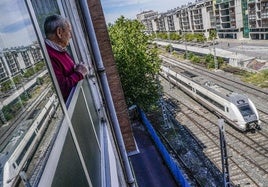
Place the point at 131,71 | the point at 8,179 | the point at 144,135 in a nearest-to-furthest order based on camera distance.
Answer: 1. the point at 8,179
2. the point at 144,135
3. the point at 131,71

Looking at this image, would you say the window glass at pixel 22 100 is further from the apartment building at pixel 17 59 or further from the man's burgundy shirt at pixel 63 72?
the man's burgundy shirt at pixel 63 72

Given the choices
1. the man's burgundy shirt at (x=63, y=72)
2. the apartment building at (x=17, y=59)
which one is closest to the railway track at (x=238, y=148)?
the man's burgundy shirt at (x=63, y=72)

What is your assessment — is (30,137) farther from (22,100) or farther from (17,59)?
(17,59)

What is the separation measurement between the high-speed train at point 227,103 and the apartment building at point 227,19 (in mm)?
25822

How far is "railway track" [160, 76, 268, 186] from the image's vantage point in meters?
12.2

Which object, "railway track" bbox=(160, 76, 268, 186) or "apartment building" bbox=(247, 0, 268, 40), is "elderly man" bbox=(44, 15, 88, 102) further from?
"apartment building" bbox=(247, 0, 268, 40)

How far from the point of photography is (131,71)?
19.0 meters

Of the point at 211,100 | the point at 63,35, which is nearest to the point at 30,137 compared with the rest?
the point at 63,35

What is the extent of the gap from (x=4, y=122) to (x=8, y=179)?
0.19 metres

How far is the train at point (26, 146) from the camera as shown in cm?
92

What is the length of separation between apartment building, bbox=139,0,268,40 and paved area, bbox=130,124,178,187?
1393 inches

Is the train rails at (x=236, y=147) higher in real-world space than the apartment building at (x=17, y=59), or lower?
lower

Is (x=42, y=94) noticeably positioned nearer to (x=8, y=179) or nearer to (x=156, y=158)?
(x=8, y=179)

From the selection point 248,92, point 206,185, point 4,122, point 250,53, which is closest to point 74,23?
point 4,122
